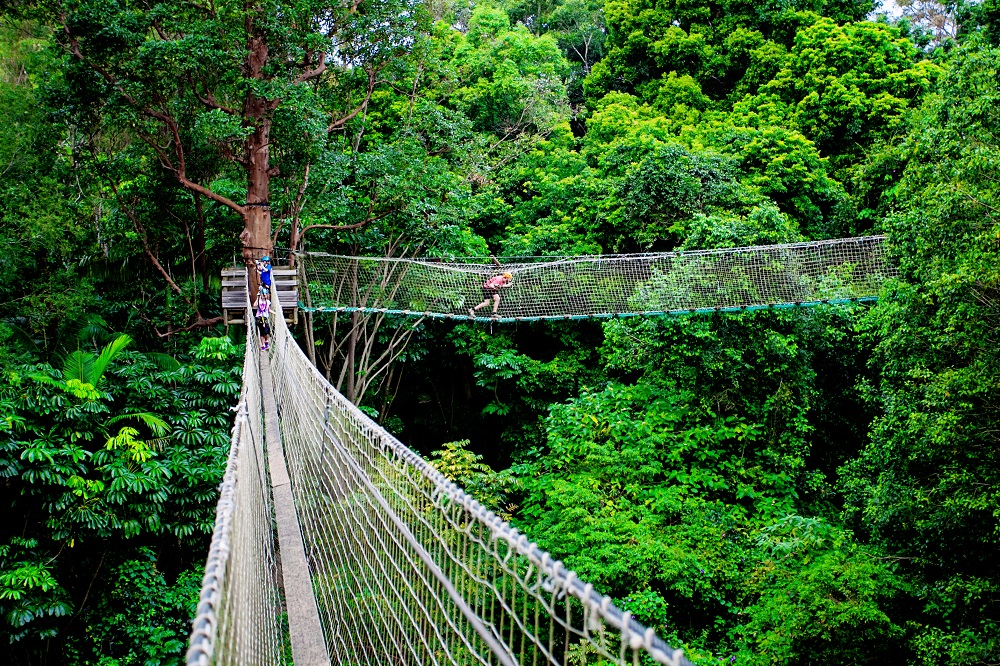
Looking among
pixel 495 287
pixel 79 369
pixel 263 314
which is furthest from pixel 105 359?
pixel 495 287

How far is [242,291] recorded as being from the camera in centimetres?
763

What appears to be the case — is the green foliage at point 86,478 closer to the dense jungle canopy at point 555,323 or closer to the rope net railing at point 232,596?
the dense jungle canopy at point 555,323

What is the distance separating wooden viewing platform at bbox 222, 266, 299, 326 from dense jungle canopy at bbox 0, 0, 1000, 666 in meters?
0.37

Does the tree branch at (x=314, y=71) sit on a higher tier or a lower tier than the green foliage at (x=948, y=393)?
higher

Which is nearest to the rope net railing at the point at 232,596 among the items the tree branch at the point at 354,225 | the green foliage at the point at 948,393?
the green foliage at the point at 948,393

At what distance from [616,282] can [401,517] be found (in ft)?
20.4

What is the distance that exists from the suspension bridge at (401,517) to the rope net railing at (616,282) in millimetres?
19

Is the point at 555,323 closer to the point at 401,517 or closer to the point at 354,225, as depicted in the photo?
the point at 354,225

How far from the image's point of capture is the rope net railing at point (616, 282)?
708cm

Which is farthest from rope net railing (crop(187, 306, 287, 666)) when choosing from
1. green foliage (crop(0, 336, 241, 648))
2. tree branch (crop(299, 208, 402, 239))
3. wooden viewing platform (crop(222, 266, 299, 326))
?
A: tree branch (crop(299, 208, 402, 239))

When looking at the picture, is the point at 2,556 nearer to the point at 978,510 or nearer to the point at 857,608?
the point at 857,608

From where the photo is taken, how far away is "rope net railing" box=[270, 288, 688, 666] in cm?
103

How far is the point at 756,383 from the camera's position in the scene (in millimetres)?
8039

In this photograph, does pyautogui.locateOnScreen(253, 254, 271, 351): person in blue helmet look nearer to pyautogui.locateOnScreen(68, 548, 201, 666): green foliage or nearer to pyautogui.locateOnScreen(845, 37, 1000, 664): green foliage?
pyautogui.locateOnScreen(68, 548, 201, 666): green foliage
